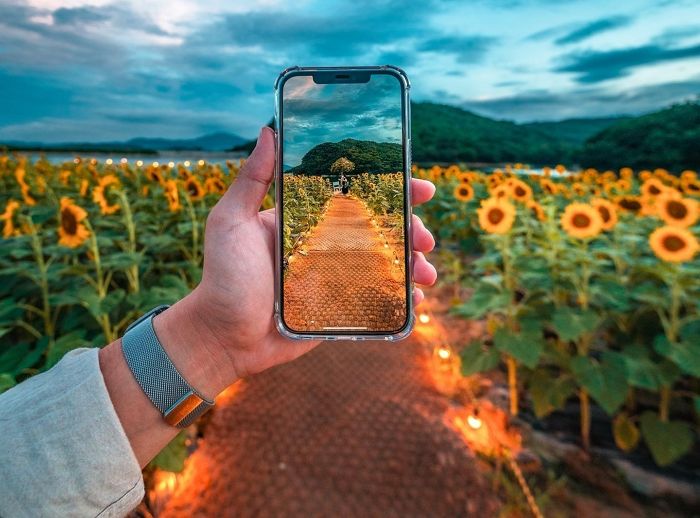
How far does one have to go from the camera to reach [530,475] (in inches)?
73.9

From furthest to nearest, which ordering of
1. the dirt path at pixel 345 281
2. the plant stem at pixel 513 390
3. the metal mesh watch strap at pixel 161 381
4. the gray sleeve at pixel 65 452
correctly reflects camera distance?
the plant stem at pixel 513 390 < the dirt path at pixel 345 281 < the metal mesh watch strap at pixel 161 381 < the gray sleeve at pixel 65 452

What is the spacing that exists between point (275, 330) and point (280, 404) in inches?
52.6

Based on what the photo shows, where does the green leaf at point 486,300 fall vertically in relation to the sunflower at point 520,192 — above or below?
below

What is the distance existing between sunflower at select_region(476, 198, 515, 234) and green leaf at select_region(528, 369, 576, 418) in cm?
Answer: 67

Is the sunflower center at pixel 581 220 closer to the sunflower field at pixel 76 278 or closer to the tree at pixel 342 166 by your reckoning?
the tree at pixel 342 166

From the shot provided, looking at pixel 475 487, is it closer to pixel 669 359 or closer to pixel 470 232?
pixel 669 359

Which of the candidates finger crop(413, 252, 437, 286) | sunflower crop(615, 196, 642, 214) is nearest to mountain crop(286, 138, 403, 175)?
finger crop(413, 252, 437, 286)

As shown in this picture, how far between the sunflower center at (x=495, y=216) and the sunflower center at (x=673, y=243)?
2.19ft

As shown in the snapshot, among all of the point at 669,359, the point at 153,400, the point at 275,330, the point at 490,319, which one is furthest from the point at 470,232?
the point at 153,400

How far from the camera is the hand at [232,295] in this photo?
3.16 ft

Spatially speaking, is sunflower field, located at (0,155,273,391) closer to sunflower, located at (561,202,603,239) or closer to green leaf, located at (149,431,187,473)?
green leaf, located at (149,431,187,473)

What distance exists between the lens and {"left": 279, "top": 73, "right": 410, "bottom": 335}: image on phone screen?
3.02 ft

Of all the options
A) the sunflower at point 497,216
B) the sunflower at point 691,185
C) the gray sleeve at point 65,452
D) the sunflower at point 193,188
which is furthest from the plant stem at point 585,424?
the sunflower at point 691,185

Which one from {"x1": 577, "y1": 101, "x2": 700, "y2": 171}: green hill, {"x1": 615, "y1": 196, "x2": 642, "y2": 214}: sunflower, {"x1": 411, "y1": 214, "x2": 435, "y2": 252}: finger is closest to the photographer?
{"x1": 411, "y1": 214, "x2": 435, "y2": 252}: finger
